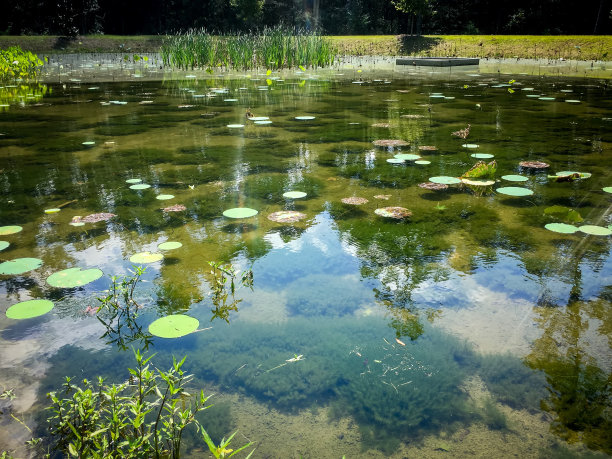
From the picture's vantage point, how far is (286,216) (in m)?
2.65

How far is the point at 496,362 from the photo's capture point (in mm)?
1479

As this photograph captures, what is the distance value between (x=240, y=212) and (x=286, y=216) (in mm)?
276

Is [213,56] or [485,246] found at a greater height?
[213,56]

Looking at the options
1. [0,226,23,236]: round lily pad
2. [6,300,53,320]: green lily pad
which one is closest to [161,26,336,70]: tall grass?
[0,226,23,236]: round lily pad

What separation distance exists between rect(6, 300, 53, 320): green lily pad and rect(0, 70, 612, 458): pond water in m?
0.03

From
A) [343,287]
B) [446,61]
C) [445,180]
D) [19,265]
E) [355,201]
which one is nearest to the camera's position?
[343,287]

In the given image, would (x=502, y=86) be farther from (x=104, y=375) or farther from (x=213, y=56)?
(x=104, y=375)

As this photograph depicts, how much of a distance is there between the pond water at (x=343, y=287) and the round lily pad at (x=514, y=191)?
31 mm

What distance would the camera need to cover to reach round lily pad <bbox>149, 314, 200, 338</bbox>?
5.33ft

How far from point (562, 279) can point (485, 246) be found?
1.34ft

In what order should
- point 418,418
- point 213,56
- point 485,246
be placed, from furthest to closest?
point 213,56
point 485,246
point 418,418

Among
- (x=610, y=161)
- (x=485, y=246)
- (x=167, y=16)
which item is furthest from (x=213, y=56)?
(x=167, y=16)

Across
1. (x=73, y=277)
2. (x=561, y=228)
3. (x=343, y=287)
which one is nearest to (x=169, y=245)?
(x=73, y=277)

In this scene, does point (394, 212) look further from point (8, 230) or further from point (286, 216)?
point (8, 230)
